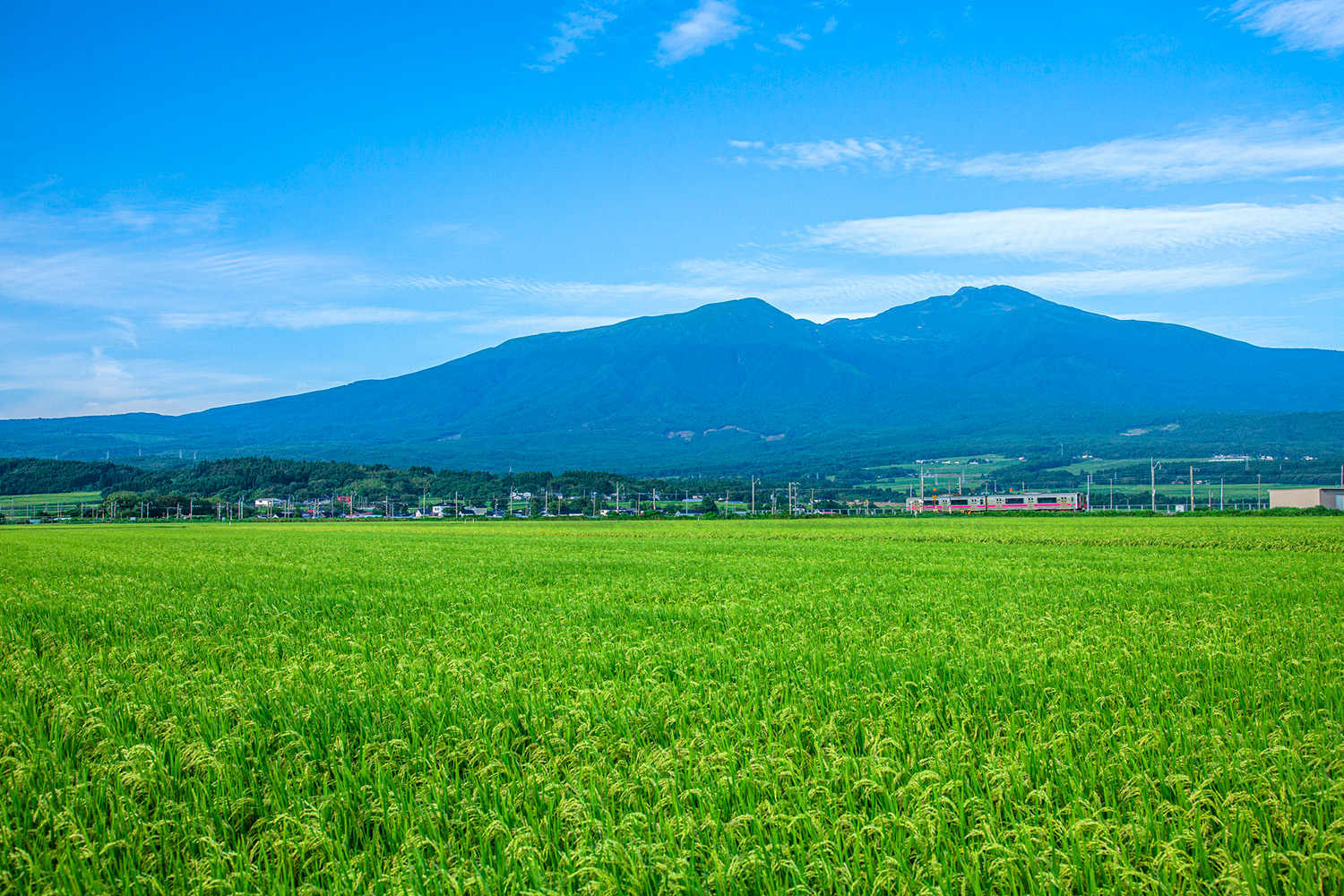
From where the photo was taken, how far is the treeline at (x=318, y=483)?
13388cm

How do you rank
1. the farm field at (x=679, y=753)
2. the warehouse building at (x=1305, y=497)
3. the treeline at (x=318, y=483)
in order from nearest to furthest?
the farm field at (x=679, y=753), the warehouse building at (x=1305, y=497), the treeline at (x=318, y=483)

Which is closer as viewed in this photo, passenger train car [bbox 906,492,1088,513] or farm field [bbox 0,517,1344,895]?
farm field [bbox 0,517,1344,895]

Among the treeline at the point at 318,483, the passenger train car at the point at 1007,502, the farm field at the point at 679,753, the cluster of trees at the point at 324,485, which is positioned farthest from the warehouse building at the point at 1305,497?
the farm field at the point at 679,753

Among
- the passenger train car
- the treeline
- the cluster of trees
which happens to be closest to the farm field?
the passenger train car

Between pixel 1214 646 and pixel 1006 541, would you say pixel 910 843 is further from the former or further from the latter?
pixel 1006 541

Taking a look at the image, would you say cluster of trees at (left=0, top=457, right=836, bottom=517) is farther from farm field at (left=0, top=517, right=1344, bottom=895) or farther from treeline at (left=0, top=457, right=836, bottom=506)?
farm field at (left=0, top=517, right=1344, bottom=895)

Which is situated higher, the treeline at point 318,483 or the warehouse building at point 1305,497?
the treeline at point 318,483

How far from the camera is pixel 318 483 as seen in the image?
466ft

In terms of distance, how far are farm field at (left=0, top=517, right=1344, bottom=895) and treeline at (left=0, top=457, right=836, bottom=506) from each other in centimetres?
12411

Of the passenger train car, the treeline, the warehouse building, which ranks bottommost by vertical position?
the passenger train car

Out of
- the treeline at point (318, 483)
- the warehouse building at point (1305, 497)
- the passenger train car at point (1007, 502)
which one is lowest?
the passenger train car at point (1007, 502)

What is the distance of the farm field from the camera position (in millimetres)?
3566

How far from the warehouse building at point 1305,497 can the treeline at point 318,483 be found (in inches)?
2610

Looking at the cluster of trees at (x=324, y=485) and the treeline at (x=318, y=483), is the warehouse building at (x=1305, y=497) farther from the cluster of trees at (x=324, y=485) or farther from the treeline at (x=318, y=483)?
the treeline at (x=318, y=483)
